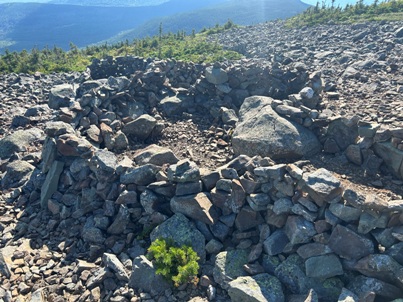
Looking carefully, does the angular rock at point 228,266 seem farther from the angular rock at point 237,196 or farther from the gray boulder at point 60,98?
the gray boulder at point 60,98

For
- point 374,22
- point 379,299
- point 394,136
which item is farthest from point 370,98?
point 374,22

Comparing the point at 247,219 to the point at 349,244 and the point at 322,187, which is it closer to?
the point at 322,187

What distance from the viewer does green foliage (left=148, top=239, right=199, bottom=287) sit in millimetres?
7168

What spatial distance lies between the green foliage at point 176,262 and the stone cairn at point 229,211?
31 centimetres

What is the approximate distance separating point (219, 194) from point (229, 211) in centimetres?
47

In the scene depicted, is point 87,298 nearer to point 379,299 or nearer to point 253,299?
point 253,299

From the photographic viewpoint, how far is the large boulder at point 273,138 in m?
10.0

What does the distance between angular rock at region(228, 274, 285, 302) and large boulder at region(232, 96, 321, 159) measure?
404cm

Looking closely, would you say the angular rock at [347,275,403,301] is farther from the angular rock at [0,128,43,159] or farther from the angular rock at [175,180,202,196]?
the angular rock at [0,128,43,159]

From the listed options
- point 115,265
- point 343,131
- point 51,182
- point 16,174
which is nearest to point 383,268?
point 343,131

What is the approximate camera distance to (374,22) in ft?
100

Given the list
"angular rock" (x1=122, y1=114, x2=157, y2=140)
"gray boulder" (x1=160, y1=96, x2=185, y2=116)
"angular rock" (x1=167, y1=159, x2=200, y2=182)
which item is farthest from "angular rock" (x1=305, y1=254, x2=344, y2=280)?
"gray boulder" (x1=160, y1=96, x2=185, y2=116)

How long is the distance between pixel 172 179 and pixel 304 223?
335cm

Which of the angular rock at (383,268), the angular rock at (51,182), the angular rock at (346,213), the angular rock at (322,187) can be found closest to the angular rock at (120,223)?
the angular rock at (51,182)
